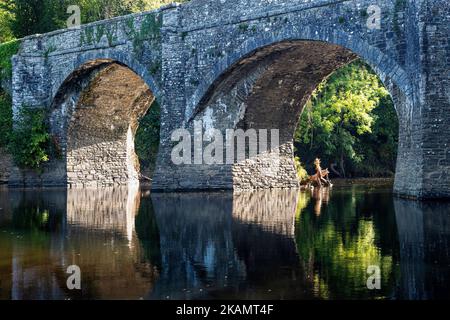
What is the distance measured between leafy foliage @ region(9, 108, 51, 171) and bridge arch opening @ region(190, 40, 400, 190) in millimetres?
8847

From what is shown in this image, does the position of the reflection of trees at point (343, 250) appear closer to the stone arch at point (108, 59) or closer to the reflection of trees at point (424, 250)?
the reflection of trees at point (424, 250)

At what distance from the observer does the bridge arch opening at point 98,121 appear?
30000 millimetres

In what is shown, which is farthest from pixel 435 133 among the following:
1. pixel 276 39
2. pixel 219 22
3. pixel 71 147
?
pixel 71 147

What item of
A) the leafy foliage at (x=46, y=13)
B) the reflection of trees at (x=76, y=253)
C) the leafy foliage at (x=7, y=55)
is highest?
the leafy foliage at (x=46, y=13)

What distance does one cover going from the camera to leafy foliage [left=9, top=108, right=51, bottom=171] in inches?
1204

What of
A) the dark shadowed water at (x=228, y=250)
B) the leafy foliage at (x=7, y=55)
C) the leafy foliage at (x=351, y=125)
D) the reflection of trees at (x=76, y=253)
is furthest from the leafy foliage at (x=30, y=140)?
the leafy foliage at (x=351, y=125)

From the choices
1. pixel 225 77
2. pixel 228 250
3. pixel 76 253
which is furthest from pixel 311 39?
pixel 76 253

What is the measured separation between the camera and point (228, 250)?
11.5m

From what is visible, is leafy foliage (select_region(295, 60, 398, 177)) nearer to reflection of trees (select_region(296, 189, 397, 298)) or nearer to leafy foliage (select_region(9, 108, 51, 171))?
leafy foliage (select_region(9, 108, 51, 171))

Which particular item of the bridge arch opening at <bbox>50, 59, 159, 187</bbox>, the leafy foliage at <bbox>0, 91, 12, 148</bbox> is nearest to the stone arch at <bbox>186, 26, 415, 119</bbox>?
the bridge arch opening at <bbox>50, 59, 159, 187</bbox>

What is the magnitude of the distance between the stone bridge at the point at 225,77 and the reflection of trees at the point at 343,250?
9.96 feet
